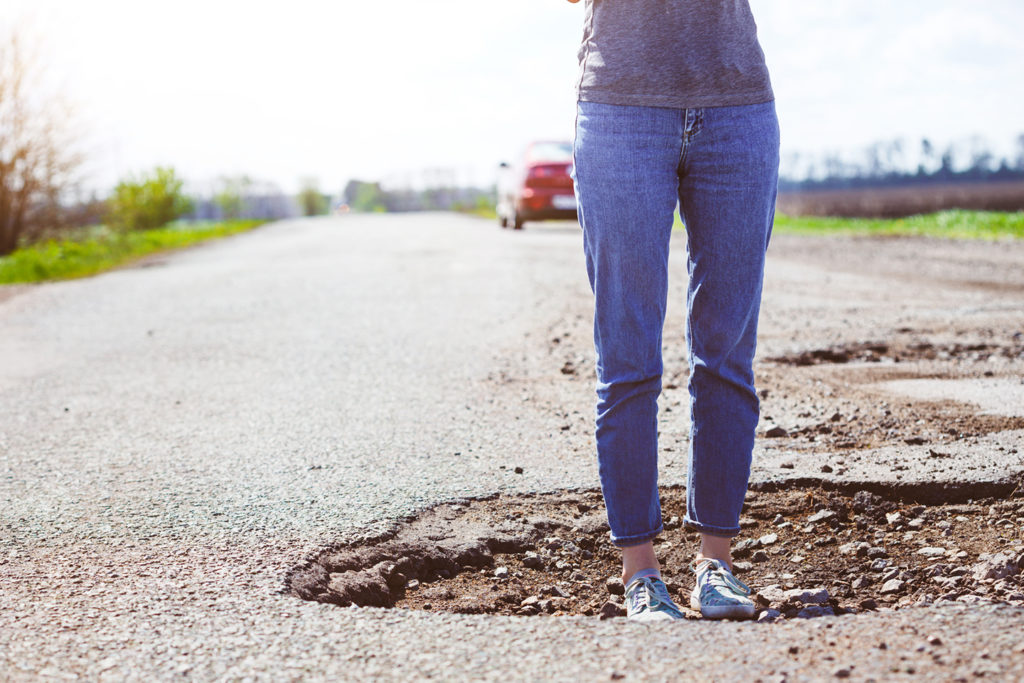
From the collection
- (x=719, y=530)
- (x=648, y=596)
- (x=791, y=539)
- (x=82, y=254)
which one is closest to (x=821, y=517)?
(x=791, y=539)

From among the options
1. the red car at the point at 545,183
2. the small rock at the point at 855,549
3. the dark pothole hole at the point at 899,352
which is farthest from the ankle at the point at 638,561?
the red car at the point at 545,183

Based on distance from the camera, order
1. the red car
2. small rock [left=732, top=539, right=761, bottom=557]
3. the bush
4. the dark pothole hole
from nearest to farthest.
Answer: small rock [left=732, top=539, right=761, bottom=557], the dark pothole hole, the red car, the bush

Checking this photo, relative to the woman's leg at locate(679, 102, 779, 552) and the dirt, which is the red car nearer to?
the dirt

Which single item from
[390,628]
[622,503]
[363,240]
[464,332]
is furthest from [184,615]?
[363,240]

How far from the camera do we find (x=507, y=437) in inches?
144

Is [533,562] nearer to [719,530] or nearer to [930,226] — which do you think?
[719,530]

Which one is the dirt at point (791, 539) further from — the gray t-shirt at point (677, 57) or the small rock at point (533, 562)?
the gray t-shirt at point (677, 57)

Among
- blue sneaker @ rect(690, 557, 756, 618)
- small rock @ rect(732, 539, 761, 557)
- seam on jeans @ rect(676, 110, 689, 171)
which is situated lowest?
small rock @ rect(732, 539, 761, 557)

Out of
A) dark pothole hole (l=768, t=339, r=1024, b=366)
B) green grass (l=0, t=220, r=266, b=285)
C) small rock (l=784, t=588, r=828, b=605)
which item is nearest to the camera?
small rock (l=784, t=588, r=828, b=605)

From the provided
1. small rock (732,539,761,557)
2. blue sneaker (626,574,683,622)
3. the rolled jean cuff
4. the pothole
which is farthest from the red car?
blue sneaker (626,574,683,622)

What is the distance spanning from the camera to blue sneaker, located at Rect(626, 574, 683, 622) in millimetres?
1994

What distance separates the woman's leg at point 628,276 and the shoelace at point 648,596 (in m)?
0.07

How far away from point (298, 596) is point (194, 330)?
16.1 feet

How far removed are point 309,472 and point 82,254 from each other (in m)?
12.1
